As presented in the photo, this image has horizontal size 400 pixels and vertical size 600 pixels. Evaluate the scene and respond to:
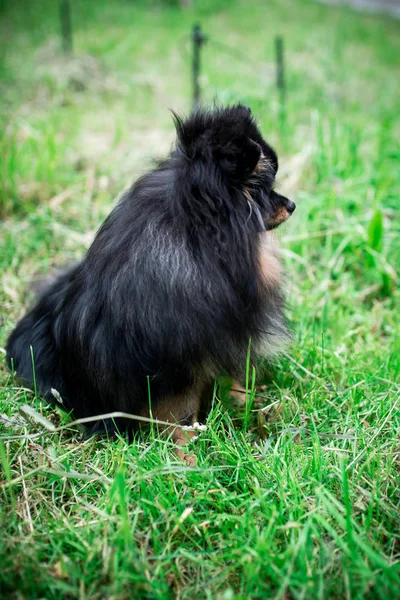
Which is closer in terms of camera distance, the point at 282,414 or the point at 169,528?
the point at 169,528

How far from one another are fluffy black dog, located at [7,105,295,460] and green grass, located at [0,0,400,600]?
210 millimetres

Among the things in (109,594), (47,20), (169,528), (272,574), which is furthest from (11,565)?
(47,20)

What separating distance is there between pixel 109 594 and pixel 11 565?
307 mm

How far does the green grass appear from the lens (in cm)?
144

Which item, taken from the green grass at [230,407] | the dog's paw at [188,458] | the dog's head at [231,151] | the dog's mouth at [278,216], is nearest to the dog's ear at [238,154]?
the dog's head at [231,151]

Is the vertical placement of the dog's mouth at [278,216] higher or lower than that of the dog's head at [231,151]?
lower

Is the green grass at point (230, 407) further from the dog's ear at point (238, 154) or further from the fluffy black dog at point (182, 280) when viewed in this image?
the dog's ear at point (238, 154)

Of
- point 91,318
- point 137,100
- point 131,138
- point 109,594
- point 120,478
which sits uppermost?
point 137,100

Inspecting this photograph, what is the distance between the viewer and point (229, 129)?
64.2 inches

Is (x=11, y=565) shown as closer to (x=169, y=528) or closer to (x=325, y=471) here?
(x=169, y=528)

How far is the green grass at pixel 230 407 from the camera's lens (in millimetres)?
1438

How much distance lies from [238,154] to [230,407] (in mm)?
1047

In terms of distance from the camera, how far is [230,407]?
83.3 inches

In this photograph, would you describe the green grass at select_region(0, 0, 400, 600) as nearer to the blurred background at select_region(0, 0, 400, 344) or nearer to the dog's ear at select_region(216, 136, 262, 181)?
the blurred background at select_region(0, 0, 400, 344)
